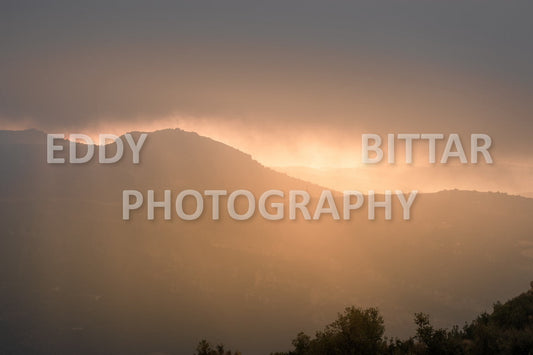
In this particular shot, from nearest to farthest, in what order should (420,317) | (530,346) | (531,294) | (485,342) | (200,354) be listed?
(530,346)
(485,342)
(420,317)
(200,354)
(531,294)

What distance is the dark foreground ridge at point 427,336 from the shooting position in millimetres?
24828

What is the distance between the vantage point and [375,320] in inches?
1217

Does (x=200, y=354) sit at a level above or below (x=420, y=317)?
below

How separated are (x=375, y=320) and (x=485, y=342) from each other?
776cm

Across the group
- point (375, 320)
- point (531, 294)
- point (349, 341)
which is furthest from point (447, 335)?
point (531, 294)

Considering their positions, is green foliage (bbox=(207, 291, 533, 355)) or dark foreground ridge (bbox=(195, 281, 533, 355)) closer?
green foliage (bbox=(207, 291, 533, 355))

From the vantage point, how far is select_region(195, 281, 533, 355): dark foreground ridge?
24.8m

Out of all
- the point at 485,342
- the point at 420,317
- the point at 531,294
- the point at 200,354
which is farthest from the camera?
the point at 531,294

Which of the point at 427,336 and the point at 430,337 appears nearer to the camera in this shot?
the point at 430,337

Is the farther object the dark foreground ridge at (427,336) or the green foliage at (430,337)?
the dark foreground ridge at (427,336)

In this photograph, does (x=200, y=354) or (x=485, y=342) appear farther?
(x=200, y=354)

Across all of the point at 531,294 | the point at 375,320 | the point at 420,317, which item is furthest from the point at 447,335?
the point at 531,294

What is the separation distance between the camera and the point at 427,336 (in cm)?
2720

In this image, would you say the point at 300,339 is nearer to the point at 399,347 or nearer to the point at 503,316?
the point at 399,347
